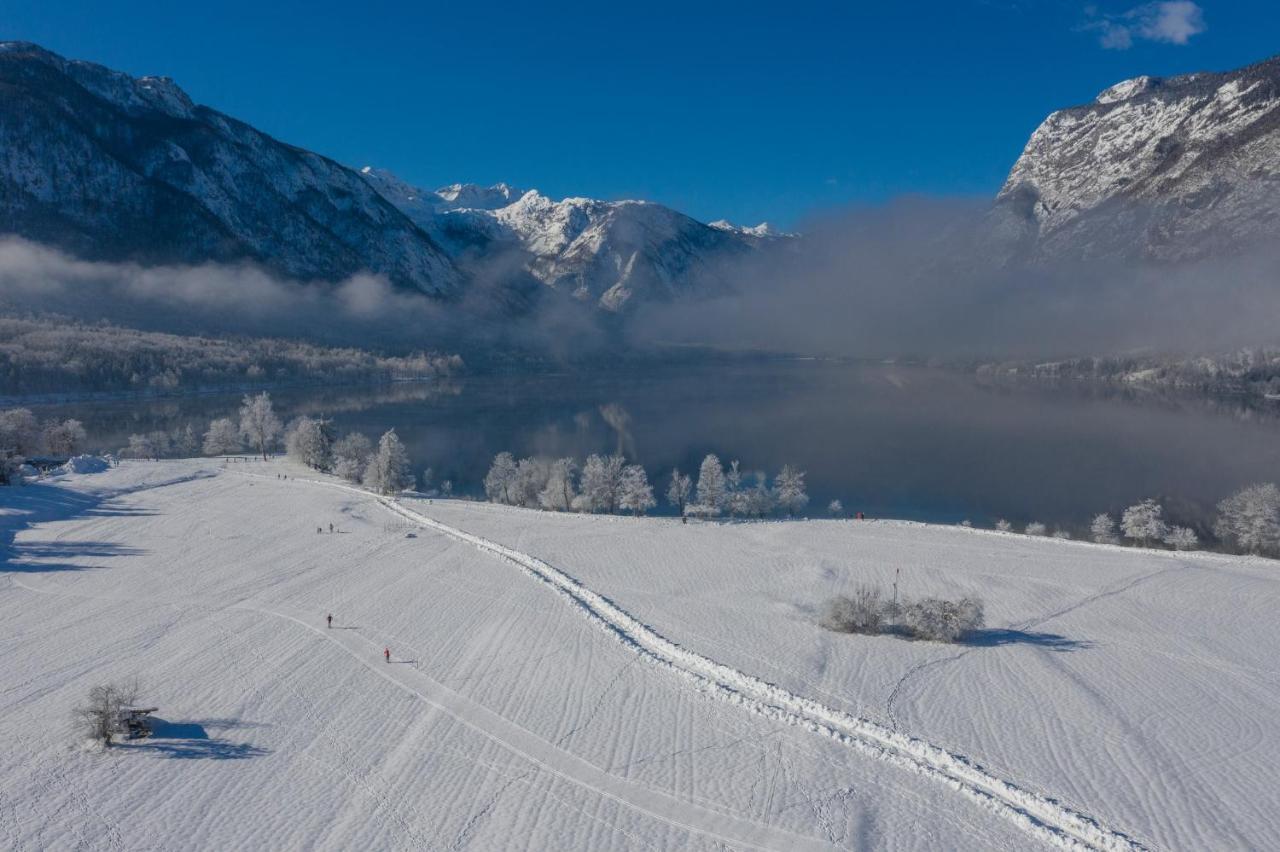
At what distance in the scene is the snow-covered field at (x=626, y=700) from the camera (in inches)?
668

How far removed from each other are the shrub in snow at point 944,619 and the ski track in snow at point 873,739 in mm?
8937

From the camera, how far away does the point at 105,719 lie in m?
19.9

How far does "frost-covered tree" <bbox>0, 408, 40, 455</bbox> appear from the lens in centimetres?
7082

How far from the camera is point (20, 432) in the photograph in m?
74.3

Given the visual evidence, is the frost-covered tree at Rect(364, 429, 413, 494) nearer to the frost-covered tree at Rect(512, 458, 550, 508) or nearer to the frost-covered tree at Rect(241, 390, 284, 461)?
the frost-covered tree at Rect(512, 458, 550, 508)

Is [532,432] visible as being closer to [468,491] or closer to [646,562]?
[468,491]

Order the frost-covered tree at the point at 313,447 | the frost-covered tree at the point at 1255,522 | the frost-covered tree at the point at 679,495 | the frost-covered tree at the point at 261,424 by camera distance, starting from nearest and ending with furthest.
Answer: the frost-covered tree at the point at 1255,522 < the frost-covered tree at the point at 679,495 < the frost-covered tree at the point at 313,447 < the frost-covered tree at the point at 261,424

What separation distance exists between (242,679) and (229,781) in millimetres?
6880

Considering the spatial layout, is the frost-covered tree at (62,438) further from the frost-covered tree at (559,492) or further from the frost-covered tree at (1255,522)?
the frost-covered tree at (1255,522)

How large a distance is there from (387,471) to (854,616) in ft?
160

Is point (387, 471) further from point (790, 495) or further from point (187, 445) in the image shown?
point (187, 445)

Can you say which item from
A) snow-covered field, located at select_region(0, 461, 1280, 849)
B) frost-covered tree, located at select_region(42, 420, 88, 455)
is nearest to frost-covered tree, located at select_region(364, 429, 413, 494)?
A: snow-covered field, located at select_region(0, 461, 1280, 849)

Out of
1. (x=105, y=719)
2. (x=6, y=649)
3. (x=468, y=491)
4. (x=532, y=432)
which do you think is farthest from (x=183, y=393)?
(x=105, y=719)

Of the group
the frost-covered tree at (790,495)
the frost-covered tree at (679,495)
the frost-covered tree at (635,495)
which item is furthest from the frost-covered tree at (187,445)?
the frost-covered tree at (790,495)
